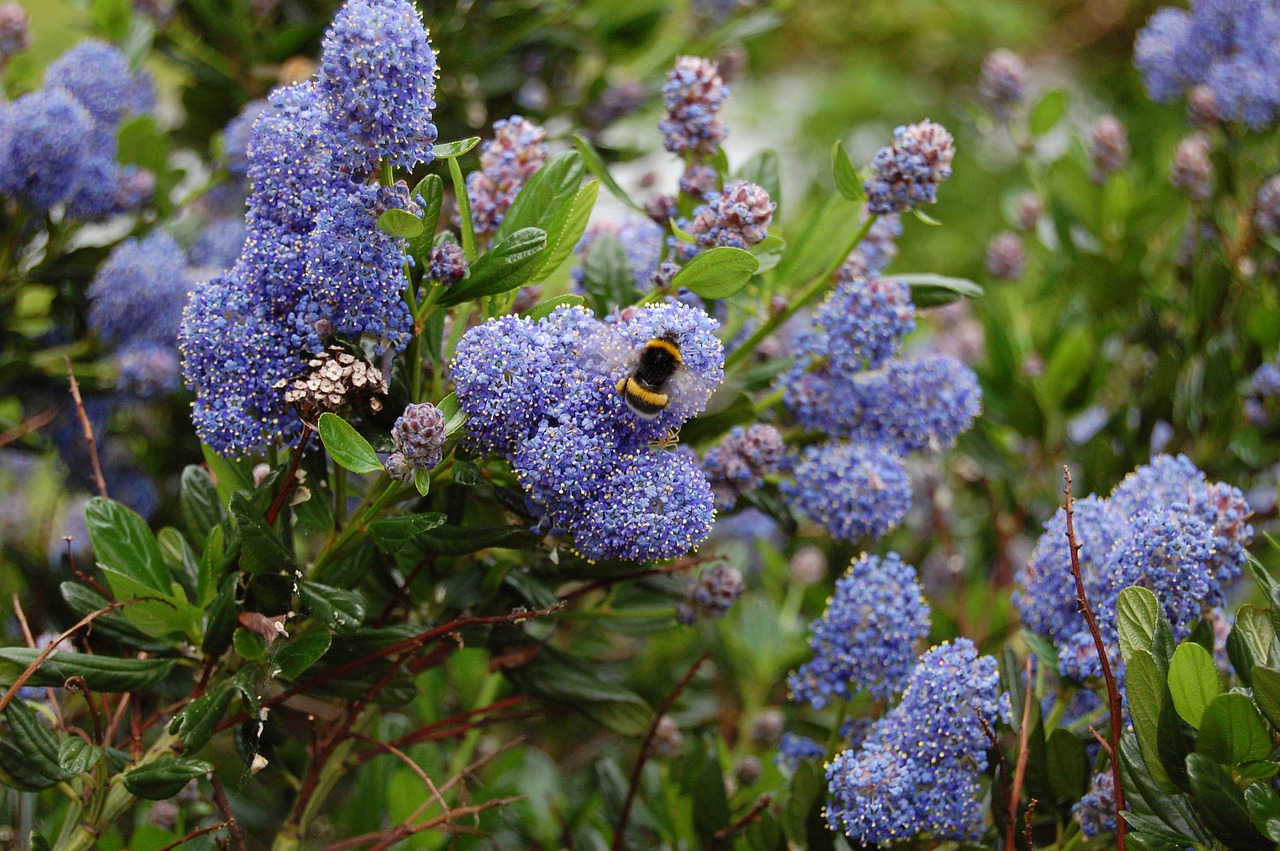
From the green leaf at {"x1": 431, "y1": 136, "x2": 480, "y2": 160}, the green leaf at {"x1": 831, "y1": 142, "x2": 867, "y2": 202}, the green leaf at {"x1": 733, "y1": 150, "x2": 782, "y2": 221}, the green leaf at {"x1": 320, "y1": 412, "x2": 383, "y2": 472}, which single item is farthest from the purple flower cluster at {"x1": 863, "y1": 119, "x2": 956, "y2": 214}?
the green leaf at {"x1": 320, "y1": 412, "x2": 383, "y2": 472}

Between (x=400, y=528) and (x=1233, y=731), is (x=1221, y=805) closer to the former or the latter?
Result: (x=1233, y=731)

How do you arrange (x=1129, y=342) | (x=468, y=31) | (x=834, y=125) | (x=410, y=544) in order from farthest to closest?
1. (x=834, y=125)
2. (x=1129, y=342)
3. (x=468, y=31)
4. (x=410, y=544)

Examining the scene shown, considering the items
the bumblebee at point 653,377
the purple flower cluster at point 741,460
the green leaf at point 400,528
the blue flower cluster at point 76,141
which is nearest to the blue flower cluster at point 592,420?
the bumblebee at point 653,377

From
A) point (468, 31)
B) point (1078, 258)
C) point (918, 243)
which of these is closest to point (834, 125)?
point (918, 243)

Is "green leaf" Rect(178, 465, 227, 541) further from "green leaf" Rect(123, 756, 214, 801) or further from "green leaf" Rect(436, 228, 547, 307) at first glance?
"green leaf" Rect(436, 228, 547, 307)

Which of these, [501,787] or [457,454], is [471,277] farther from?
[501,787]

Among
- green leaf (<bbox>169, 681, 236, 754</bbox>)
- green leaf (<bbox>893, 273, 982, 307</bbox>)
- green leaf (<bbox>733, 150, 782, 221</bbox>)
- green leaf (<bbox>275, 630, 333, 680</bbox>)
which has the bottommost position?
green leaf (<bbox>169, 681, 236, 754</bbox>)

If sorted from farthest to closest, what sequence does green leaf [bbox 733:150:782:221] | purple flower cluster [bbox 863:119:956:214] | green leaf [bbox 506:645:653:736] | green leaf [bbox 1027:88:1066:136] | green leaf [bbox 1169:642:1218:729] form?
green leaf [bbox 1027:88:1066:136], green leaf [bbox 733:150:782:221], green leaf [bbox 506:645:653:736], purple flower cluster [bbox 863:119:956:214], green leaf [bbox 1169:642:1218:729]
